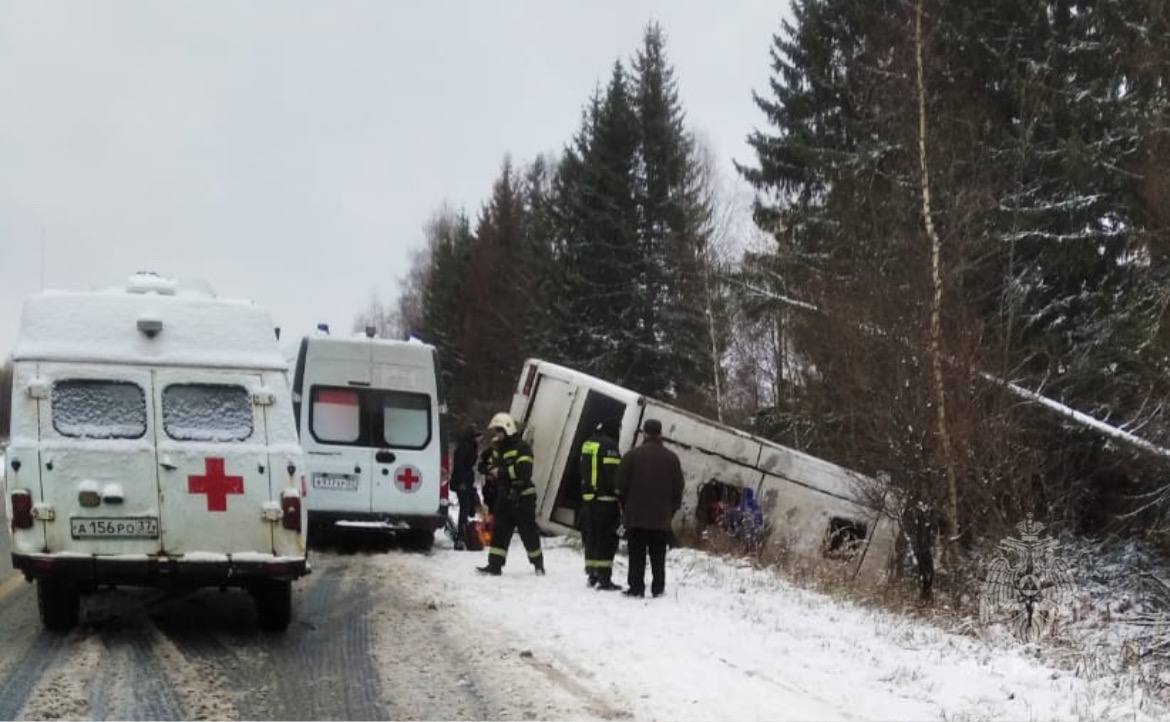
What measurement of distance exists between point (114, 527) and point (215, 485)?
2.35 ft

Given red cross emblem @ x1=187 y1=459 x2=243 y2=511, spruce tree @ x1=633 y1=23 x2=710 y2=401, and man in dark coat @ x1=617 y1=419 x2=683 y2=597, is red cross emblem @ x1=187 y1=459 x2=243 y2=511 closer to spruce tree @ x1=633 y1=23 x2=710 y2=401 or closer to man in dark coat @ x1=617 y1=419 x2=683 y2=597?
man in dark coat @ x1=617 y1=419 x2=683 y2=597

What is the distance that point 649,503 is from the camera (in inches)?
398

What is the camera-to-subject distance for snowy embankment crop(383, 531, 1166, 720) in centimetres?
614

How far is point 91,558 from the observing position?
7.29 meters

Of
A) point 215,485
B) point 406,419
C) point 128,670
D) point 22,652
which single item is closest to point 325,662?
point 128,670

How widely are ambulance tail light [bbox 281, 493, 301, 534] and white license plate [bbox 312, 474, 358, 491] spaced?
20.3ft

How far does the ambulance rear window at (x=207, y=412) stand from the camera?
7.76 m

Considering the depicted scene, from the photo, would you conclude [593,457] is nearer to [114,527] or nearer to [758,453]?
[114,527]

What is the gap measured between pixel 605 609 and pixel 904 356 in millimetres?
6539

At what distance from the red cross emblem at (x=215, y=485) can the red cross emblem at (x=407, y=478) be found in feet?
21.0

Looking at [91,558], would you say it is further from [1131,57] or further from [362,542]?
[1131,57]

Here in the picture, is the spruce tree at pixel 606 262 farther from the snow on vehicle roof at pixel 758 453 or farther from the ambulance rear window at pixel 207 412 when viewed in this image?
the ambulance rear window at pixel 207 412

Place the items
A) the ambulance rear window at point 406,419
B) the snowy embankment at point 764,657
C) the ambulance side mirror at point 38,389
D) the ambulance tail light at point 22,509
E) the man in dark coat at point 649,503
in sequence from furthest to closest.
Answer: the ambulance rear window at point 406,419
the man in dark coat at point 649,503
the ambulance side mirror at point 38,389
the ambulance tail light at point 22,509
the snowy embankment at point 764,657
